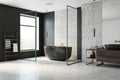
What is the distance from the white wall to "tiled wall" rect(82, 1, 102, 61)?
23cm

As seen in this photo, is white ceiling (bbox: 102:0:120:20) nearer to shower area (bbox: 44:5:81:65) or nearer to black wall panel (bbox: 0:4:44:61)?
shower area (bbox: 44:5:81:65)

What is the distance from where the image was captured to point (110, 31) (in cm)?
654

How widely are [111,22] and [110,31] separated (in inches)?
16.2

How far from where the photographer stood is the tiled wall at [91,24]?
6.85 m

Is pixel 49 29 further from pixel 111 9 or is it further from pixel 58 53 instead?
pixel 111 9

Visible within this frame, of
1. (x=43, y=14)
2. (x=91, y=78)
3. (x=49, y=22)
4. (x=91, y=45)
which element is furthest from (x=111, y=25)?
(x=43, y=14)

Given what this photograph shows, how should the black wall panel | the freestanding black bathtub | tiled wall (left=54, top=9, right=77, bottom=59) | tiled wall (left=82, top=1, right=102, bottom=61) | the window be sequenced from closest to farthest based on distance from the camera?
tiled wall (left=82, top=1, right=102, bottom=61) → the black wall panel → the freestanding black bathtub → tiled wall (left=54, top=9, right=77, bottom=59) → the window

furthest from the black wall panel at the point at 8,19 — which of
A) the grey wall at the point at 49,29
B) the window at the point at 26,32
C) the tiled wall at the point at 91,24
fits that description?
the tiled wall at the point at 91,24

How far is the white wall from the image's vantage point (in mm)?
6418

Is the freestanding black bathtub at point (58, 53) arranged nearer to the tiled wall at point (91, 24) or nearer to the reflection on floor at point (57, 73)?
the tiled wall at point (91, 24)

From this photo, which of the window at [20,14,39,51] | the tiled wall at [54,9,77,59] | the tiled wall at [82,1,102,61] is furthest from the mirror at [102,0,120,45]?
the window at [20,14,39,51]

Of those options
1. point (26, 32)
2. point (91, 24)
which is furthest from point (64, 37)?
point (26, 32)

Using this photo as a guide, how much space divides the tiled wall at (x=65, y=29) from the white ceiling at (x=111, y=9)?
1891 mm

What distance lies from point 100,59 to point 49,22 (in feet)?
15.3
